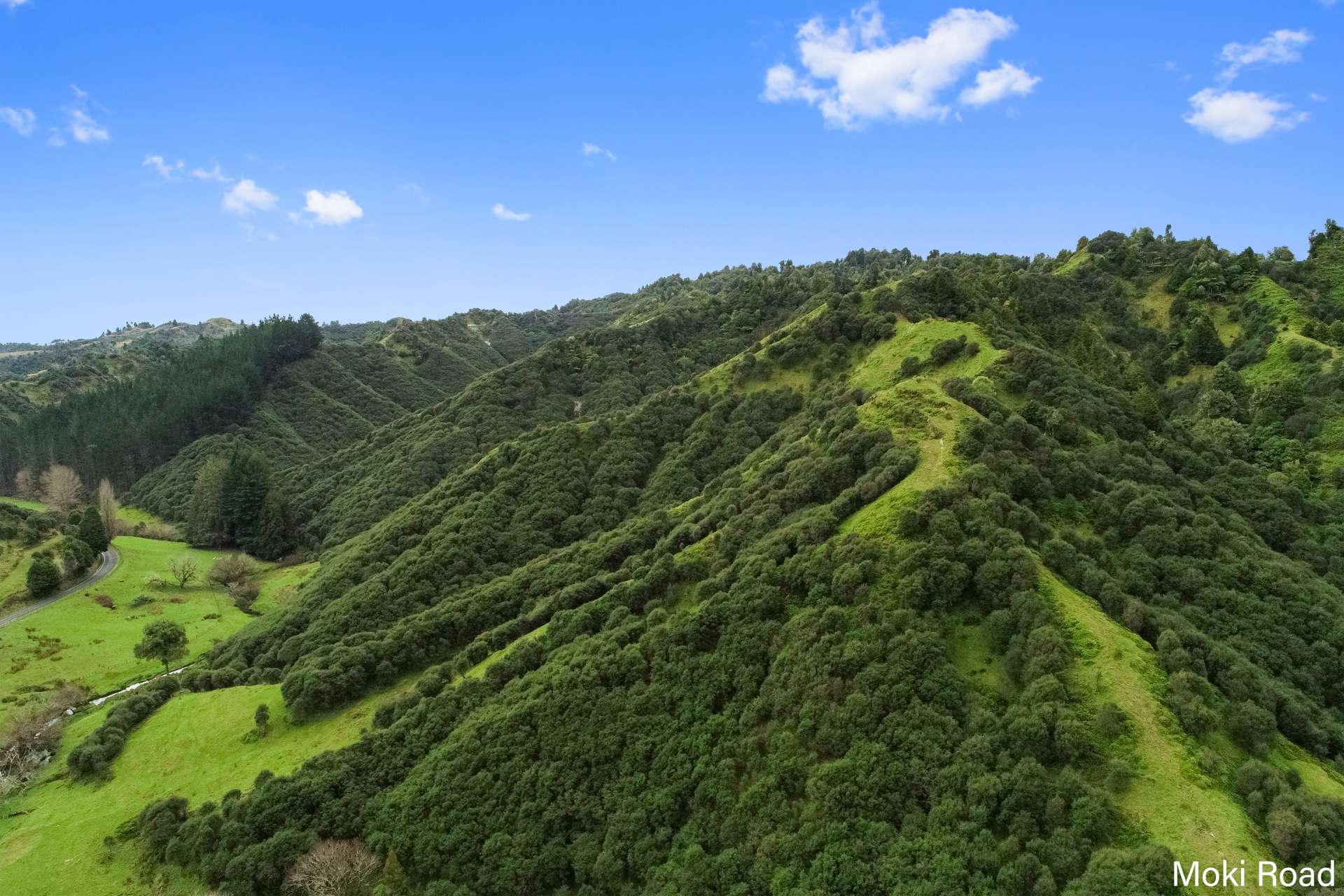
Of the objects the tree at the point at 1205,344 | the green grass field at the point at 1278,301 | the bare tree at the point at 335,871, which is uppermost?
the green grass field at the point at 1278,301

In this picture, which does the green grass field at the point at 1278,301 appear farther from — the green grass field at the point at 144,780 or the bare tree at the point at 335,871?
the bare tree at the point at 335,871

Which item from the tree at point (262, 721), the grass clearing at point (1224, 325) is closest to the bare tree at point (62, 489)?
the tree at point (262, 721)

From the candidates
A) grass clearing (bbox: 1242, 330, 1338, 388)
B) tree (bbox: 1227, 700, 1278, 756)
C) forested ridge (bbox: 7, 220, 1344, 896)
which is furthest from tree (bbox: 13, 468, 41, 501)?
grass clearing (bbox: 1242, 330, 1338, 388)

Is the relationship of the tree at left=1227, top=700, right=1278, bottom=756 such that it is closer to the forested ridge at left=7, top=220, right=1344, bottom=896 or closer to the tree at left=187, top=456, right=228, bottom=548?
the forested ridge at left=7, top=220, right=1344, bottom=896

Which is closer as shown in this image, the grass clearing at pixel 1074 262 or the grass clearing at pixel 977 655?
the grass clearing at pixel 977 655

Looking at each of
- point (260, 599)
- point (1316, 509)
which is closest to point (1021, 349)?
point (1316, 509)

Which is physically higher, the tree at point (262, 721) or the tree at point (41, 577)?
the tree at point (41, 577)

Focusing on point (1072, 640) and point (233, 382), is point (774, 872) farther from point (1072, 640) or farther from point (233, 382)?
point (233, 382)

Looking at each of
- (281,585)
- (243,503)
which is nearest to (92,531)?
(243,503)
